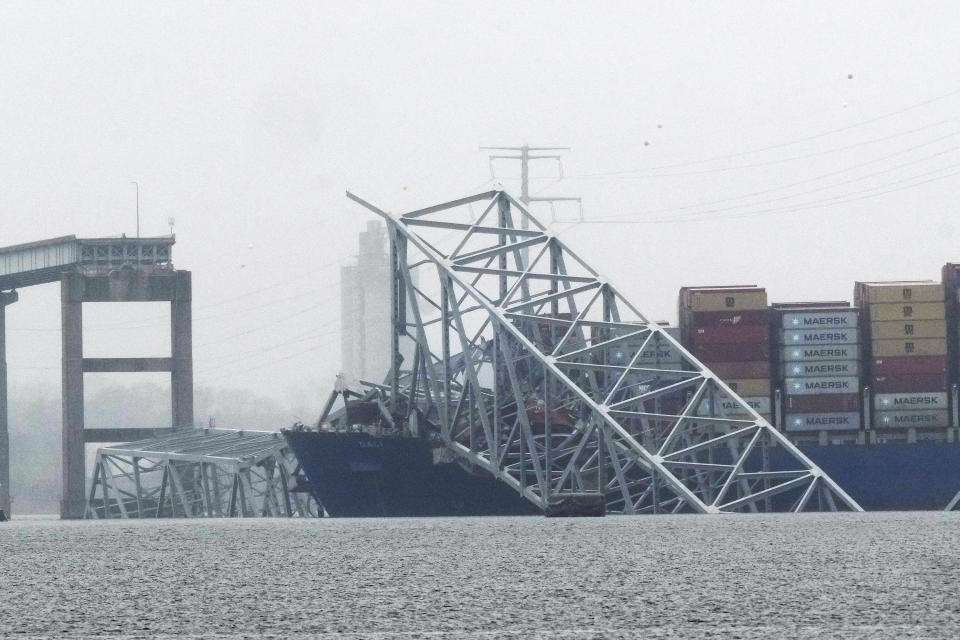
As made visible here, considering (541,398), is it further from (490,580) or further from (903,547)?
(490,580)

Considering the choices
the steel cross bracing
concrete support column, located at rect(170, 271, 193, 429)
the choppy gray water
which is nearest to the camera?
the choppy gray water

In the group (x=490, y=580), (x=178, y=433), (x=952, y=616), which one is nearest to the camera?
(x=952, y=616)

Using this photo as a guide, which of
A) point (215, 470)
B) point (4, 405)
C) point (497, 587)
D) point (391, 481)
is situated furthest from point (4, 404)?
point (497, 587)

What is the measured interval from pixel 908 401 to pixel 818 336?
4.85 metres

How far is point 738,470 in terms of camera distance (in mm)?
51156

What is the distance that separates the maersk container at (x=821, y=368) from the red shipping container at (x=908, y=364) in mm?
930

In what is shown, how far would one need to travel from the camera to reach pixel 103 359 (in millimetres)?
105000

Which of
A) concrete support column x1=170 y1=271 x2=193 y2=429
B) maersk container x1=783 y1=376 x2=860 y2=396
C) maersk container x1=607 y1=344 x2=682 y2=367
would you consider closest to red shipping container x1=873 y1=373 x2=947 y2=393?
maersk container x1=783 y1=376 x2=860 y2=396

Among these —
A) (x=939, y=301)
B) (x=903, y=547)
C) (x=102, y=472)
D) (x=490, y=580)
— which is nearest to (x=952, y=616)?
(x=490, y=580)

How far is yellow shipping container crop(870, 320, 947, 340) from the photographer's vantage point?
62.8 meters

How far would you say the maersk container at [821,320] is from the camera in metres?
62.8

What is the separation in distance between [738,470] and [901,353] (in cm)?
1550

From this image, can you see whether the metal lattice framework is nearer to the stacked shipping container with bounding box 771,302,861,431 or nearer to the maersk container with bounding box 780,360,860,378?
the stacked shipping container with bounding box 771,302,861,431

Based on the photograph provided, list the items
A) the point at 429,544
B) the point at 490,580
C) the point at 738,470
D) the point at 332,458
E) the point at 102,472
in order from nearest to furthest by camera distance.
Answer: the point at 490,580 → the point at 429,544 → the point at 738,470 → the point at 332,458 → the point at 102,472
